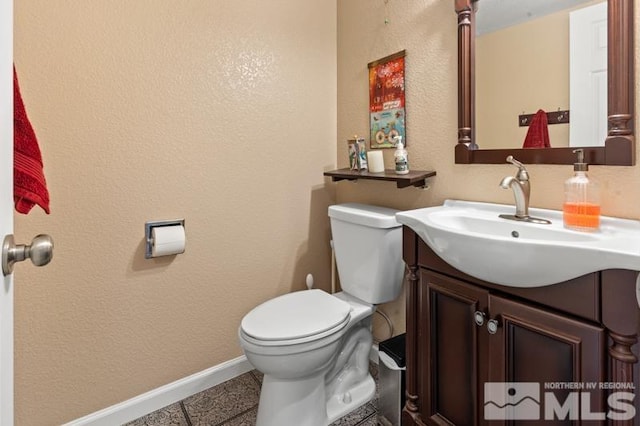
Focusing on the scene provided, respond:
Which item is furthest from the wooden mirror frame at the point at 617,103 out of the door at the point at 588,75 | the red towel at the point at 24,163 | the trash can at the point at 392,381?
the red towel at the point at 24,163

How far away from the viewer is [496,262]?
885 millimetres

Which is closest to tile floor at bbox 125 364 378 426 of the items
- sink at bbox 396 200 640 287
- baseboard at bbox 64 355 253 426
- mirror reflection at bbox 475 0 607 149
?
baseboard at bbox 64 355 253 426

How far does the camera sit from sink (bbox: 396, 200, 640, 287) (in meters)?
0.76

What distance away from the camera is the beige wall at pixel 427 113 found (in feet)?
3.90

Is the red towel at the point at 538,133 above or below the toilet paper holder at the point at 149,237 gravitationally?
above

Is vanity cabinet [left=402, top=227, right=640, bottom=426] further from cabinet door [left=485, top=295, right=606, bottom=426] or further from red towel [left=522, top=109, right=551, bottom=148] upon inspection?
red towel [left=522, top=109, right=551, bottom=148]

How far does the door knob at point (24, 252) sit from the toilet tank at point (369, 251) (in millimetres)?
1153

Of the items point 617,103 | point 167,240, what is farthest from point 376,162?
point 167,240

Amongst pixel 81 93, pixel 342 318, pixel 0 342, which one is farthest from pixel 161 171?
pixel 0 342

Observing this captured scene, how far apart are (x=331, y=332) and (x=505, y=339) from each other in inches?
23.9

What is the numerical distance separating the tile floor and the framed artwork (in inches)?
50.4

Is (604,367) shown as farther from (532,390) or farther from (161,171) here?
(161,171)

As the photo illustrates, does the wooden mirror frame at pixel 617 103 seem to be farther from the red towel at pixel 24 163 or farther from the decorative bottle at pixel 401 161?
the red towel at pixel 24 163

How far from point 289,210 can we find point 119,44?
3.58 feet
